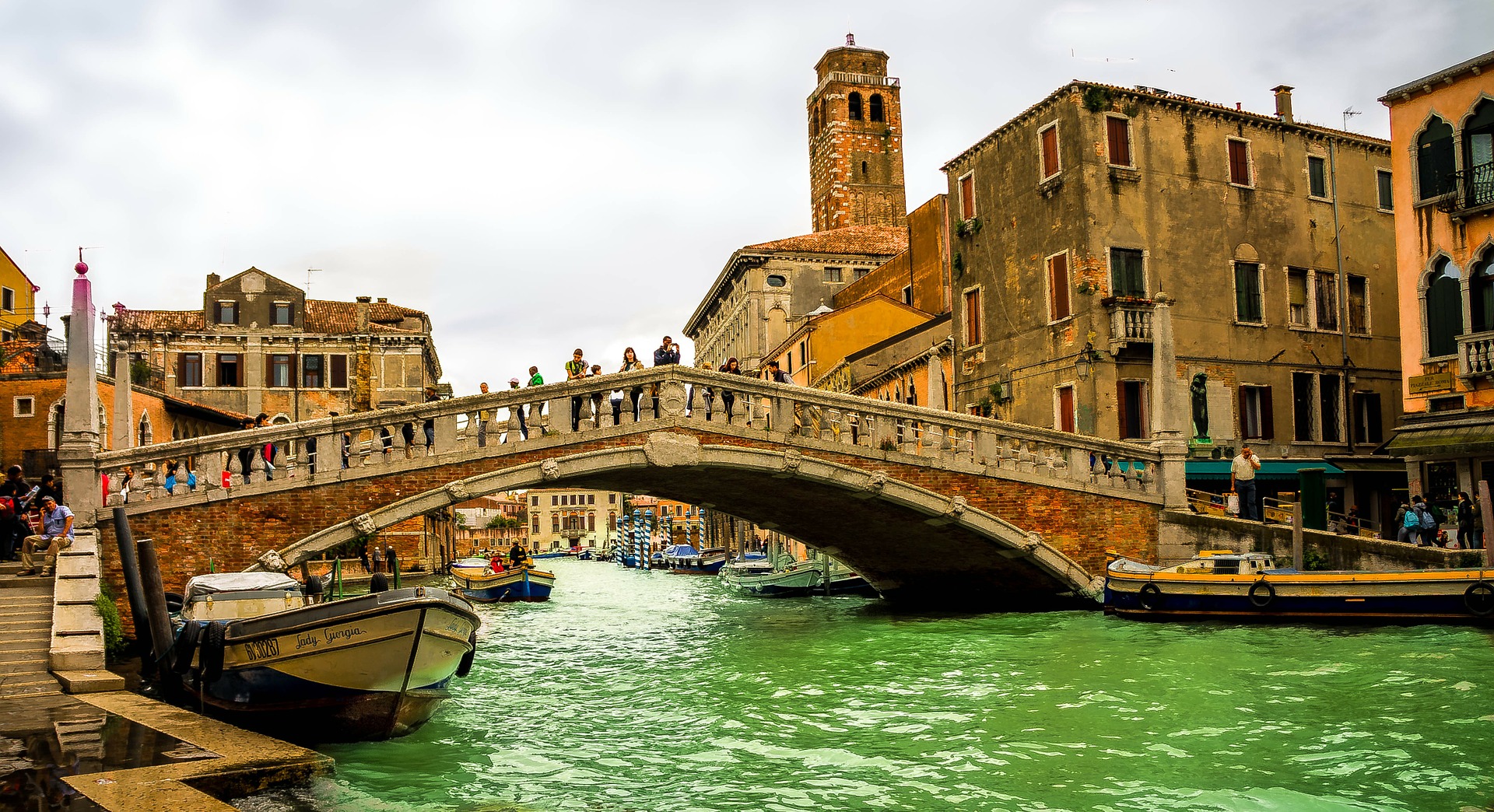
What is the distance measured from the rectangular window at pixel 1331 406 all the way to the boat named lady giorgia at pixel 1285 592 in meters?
7.70

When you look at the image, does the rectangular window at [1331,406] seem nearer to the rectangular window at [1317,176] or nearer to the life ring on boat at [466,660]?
the rectangular window at [1317,176]

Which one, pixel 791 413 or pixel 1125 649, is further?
pixel 791 413

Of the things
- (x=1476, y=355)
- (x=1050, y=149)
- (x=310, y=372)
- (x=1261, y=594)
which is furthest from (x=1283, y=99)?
A: (x=310, y=372)

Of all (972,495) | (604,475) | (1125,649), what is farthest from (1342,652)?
(604,475)

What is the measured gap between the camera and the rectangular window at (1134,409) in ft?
63.4

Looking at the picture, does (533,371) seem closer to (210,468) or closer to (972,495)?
(210,468)

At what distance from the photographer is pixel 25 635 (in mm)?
9078

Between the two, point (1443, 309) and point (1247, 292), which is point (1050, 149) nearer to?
point (1247, 292)

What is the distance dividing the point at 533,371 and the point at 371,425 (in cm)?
278

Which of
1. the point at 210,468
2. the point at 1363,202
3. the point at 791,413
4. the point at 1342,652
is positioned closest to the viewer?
the point at 1342,652

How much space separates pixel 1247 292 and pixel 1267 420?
85.0 inches

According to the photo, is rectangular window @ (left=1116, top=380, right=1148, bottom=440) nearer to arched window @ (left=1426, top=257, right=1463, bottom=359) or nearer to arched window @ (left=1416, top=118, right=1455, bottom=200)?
arched window @ (left=1426, top=257, right=1463, bottom=359)

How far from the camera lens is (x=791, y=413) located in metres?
14.2

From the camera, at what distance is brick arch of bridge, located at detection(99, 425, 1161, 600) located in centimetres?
1202
